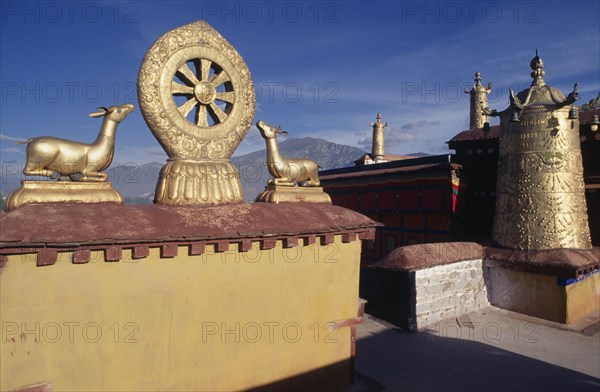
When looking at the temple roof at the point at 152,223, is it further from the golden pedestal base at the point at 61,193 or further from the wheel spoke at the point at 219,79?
the wheel spoke at the point at 219,79

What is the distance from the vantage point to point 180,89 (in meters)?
6.86

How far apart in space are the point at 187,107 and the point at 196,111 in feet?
0.91

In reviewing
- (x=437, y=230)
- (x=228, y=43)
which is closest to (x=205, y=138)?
(x=228, y=43)

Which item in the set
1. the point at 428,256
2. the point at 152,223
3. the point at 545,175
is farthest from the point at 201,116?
the point at 545,175

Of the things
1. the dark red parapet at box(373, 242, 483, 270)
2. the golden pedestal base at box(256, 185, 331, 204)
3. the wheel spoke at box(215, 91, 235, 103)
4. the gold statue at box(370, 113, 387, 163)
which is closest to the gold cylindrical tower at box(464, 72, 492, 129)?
the gold statue at box(370, 113, 387, 163)

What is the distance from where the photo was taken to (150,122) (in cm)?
657

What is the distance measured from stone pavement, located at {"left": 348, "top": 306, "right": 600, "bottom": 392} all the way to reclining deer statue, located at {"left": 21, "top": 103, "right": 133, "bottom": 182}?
21.2ft

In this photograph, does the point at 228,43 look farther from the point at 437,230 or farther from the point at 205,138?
the point at 437,230

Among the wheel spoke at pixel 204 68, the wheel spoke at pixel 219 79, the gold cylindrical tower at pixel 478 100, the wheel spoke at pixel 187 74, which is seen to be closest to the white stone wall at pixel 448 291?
the wheel spoke at pixel 219 79

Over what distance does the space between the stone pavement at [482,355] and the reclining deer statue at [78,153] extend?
6474 mm

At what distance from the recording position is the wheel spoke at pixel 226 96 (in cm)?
734

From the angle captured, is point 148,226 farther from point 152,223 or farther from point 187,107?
point 187,107

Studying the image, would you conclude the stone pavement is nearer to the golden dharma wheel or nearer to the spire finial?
the golden dharma wheel

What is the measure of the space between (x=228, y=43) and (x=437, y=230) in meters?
14.9
